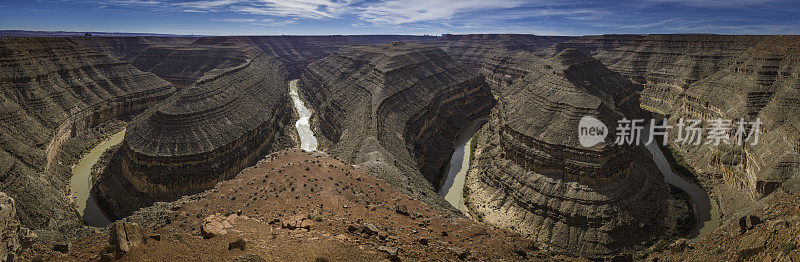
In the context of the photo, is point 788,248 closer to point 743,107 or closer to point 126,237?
point 126,237

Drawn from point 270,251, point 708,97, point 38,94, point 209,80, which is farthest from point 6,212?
point 708,97

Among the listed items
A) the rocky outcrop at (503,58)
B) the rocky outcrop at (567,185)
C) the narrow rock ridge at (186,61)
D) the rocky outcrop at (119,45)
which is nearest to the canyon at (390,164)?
the rocky outcrop at (567,185)

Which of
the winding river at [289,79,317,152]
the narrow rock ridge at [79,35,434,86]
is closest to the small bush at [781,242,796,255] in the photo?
the winding river at [289,79,317,152]

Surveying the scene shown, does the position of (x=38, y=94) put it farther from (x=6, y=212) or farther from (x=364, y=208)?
(x=364, y=208)

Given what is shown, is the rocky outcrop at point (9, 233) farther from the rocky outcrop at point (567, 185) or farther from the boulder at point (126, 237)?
the rocky outcrop at point (567, 185)

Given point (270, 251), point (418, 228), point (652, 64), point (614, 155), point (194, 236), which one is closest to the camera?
point (270, 251)

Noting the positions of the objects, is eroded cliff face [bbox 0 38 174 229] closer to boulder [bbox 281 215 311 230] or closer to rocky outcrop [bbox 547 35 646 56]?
boulder [bbox 281 215 311 230]

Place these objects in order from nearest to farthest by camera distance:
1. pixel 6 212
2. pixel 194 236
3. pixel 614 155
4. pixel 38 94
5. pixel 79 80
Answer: pixel 6 212
pixel 194 236
pixel 614 155
pixel 38 94
pixel 79 80
